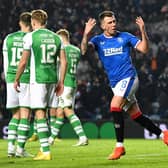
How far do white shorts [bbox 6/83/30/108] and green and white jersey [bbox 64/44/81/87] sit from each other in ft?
10.8

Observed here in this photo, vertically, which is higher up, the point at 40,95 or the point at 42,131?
the point at 40,95

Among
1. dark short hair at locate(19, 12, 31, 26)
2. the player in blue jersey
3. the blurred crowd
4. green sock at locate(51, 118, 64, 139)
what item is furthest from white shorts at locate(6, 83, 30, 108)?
the blurred crowd

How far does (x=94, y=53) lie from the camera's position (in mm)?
20797

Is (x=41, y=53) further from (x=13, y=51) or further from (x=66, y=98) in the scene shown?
(x=66, y=98)

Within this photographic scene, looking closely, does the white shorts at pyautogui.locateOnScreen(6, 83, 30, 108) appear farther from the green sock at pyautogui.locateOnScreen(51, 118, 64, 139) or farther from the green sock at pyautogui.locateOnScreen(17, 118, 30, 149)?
the green sock at pyautogui.locateOnScreen(51, 118, 64, 139)

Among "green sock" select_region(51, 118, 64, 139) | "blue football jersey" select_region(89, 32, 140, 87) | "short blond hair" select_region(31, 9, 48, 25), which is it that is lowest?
"green sock" select_region(51, 118, 64, 139)

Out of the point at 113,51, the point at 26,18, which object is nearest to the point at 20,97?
the point at 26,18

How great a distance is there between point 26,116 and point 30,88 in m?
0.65

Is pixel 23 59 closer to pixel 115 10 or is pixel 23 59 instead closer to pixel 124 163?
pixel 124 163

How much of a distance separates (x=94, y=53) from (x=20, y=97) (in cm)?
1116

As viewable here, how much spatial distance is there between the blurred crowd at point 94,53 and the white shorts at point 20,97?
8.61 m

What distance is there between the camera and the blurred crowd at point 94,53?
19.0 m

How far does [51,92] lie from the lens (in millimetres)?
9133

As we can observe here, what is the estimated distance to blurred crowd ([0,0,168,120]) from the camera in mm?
19016
